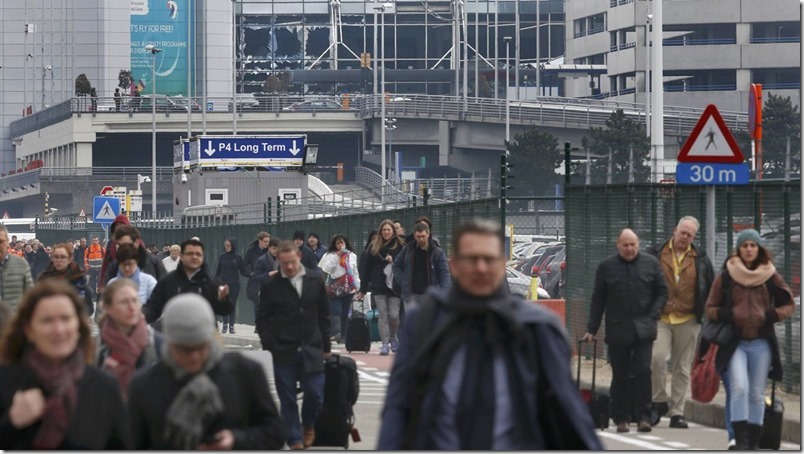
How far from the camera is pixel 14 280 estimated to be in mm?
15594

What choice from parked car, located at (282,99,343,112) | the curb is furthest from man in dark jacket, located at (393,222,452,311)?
parked car, located at (282,99,343,112)

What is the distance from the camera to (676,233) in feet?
50.2

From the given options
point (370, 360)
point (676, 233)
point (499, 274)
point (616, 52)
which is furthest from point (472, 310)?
point (616, 52)

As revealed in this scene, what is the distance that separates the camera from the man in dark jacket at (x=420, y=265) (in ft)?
70.1

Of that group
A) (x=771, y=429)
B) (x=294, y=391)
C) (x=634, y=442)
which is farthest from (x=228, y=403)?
(x=634, y=442)

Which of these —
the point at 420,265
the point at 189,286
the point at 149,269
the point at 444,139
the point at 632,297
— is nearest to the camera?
the point at 189,286

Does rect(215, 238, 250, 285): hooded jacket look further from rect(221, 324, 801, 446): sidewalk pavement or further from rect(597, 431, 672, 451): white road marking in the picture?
rect(597, 431, 672, 451): white road marking

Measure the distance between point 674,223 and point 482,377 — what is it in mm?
13270

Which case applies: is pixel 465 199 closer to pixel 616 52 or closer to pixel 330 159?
pixel 616 52

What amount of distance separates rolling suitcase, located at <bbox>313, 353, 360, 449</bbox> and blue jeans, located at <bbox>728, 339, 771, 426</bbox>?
2588 mm

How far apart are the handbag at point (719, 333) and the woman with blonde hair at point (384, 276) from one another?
32.3ft

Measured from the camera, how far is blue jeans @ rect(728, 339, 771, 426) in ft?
43.3

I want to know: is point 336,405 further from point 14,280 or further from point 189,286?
point 14,280

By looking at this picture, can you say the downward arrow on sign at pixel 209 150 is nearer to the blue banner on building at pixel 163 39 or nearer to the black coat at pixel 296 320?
the black coat at pixel 296 320
